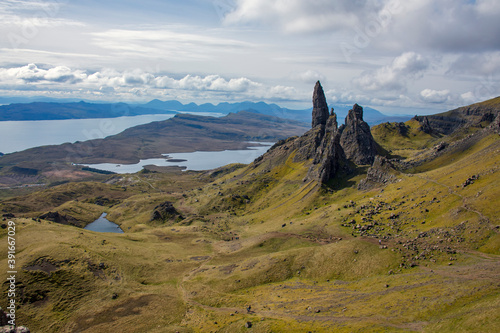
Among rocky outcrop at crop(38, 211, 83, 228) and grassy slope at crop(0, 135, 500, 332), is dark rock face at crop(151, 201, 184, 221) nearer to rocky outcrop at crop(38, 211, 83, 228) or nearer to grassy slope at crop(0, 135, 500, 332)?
rocky outcrop at crop(38, 211, 83, 228)

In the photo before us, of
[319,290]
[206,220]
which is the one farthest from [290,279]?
[206,220]

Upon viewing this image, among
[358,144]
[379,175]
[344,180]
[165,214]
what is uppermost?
[358,144]

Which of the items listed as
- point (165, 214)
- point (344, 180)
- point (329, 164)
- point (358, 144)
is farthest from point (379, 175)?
point (165, 214)

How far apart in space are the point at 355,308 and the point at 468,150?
110m

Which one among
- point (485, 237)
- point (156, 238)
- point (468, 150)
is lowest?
point (156, 238)

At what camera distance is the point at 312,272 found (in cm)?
8194

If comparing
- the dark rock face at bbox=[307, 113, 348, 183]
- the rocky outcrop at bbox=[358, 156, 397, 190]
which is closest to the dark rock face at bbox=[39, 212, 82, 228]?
the dark rock face at bbox=[307, 113, 348, 183]

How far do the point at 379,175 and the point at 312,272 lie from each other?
6902 cm

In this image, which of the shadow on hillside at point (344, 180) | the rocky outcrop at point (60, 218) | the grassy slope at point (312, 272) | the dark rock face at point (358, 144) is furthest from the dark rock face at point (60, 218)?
the dark rock face at point (358, 144)

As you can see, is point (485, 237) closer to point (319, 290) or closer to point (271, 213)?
point (319, 290)

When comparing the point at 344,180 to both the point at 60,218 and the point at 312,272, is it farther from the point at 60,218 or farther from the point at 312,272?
the point at 60,218

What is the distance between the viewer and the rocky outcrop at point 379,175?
128 m

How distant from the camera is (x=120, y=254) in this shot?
9962cm

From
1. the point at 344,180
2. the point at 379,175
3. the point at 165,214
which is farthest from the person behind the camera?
the point at 165,214
